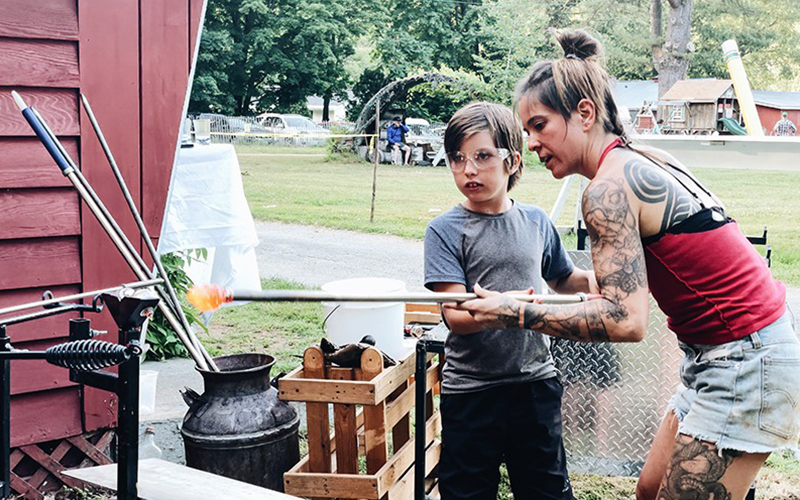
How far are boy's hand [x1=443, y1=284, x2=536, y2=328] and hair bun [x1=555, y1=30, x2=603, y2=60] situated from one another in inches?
31.1

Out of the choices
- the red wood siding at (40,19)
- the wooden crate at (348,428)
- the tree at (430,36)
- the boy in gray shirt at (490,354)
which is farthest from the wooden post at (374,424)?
the tree at (430,36)

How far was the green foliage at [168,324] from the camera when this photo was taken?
6234mm

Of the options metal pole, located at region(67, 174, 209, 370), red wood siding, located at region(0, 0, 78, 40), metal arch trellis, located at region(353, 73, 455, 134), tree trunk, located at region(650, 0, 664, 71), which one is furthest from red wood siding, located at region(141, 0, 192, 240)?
tree trunk, located at region(650, 0, 664, 71)

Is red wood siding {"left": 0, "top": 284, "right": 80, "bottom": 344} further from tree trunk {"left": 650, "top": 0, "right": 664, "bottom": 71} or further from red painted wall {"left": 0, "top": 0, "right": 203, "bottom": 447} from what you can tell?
tree trunk {"left": 650, "top": 0, "right": 664, "bottom": 71}

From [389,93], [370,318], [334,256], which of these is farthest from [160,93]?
[389,93]

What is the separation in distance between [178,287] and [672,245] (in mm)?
4773

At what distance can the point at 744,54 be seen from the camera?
128ft

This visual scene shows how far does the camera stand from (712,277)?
2.41 m

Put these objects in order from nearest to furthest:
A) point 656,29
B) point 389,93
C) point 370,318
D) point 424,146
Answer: point 370,318 < point 424,146 < point 389,93 < point 656,29

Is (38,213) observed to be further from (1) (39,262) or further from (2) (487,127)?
(2) (487,127)

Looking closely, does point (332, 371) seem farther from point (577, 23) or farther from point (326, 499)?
point (577, 23)

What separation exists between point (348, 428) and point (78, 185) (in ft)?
5.11

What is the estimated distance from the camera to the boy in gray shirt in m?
3.02

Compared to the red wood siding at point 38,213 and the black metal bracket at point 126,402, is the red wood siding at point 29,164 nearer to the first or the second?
the red wood siding at point 38,213
